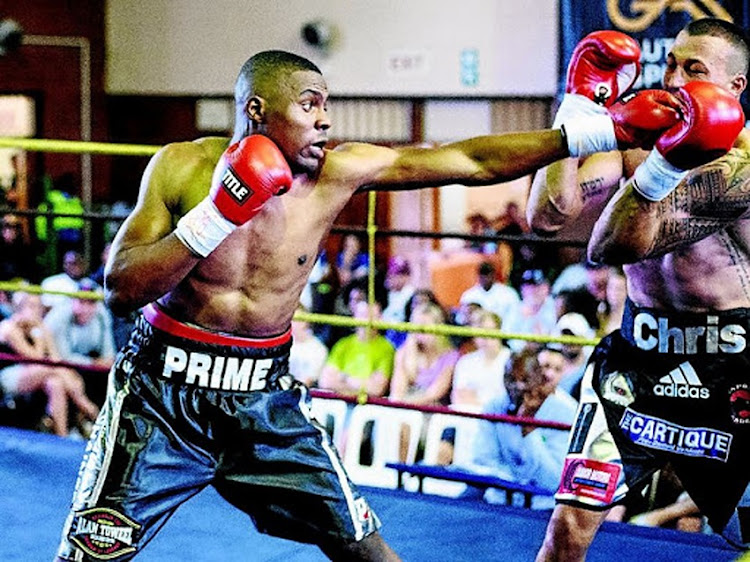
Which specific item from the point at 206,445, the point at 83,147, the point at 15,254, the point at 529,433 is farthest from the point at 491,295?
the point at 206,445

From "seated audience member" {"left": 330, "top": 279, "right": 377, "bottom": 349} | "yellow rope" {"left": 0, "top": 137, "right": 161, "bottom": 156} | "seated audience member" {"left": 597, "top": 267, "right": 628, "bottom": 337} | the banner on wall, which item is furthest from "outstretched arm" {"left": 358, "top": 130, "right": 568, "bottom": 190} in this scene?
the banner on wall

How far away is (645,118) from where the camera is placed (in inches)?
82.2

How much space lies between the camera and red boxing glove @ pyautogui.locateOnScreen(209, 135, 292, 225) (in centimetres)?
200

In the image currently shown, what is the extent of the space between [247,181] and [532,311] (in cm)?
335

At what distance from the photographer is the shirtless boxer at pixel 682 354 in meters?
2.37

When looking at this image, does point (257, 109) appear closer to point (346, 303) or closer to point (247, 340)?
point (247, 340)

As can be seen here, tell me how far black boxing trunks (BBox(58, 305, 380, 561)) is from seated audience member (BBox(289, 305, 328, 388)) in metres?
2.68

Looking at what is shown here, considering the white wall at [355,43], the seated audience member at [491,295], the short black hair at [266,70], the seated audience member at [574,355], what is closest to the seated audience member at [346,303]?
the seated audience member at [491,295]

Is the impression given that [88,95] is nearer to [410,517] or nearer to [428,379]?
[428,379]

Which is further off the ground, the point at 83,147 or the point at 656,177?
the point at 83,147

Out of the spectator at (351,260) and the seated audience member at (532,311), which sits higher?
the spectator at (351,260)

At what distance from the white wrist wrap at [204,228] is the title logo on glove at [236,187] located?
4cm

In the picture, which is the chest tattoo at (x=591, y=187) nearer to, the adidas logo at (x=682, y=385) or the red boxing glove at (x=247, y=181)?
the adidas logo at (x=682, y=385)

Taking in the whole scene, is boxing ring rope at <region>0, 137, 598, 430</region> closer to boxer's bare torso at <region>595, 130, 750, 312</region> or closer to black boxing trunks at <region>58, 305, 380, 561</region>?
boxer's bare torso at <region>595, 130, 750, 312</region>
